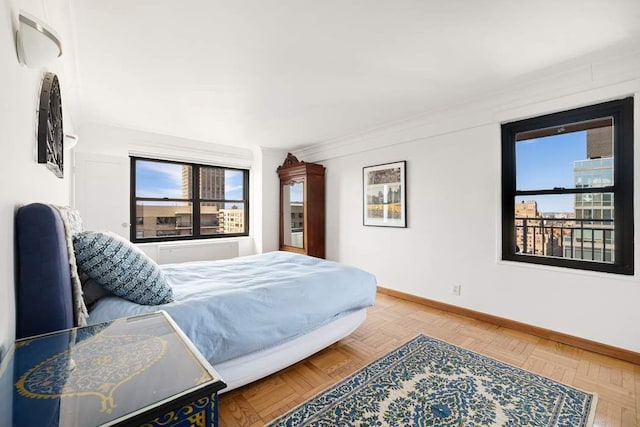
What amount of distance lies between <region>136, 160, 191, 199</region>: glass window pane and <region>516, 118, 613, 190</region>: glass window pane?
449 cm

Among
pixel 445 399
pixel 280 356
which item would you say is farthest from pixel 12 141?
pixel 445 399

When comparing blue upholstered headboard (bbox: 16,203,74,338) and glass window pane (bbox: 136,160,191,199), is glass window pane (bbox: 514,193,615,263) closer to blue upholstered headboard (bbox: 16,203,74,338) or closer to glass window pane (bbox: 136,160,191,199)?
blue upholstered headboard (bbox: 16,203,74,338)

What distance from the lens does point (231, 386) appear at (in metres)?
1.67

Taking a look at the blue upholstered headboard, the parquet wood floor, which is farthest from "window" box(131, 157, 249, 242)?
the blue upholstered headboard

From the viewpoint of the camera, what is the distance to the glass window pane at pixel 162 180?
161 inches

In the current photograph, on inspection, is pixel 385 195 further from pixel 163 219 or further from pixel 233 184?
pixel 163 219

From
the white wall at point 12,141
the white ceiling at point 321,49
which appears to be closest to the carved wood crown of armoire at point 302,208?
the white ceiling at point 321,49

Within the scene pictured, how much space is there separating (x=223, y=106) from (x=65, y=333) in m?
2.58

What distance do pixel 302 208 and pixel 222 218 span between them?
1.46m

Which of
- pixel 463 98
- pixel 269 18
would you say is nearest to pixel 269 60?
pixel 269 18

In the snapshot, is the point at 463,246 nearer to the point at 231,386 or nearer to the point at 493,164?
the point at 493,164

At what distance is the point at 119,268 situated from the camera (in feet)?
4.73

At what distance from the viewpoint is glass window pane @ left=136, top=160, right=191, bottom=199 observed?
4.08 m

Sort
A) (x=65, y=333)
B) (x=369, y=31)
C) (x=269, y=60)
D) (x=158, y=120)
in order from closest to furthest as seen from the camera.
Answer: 1. (x=65, y=333)
2. (x=369, y=31)
3. (x=269, y=60)
4. (x=158, y=120)
